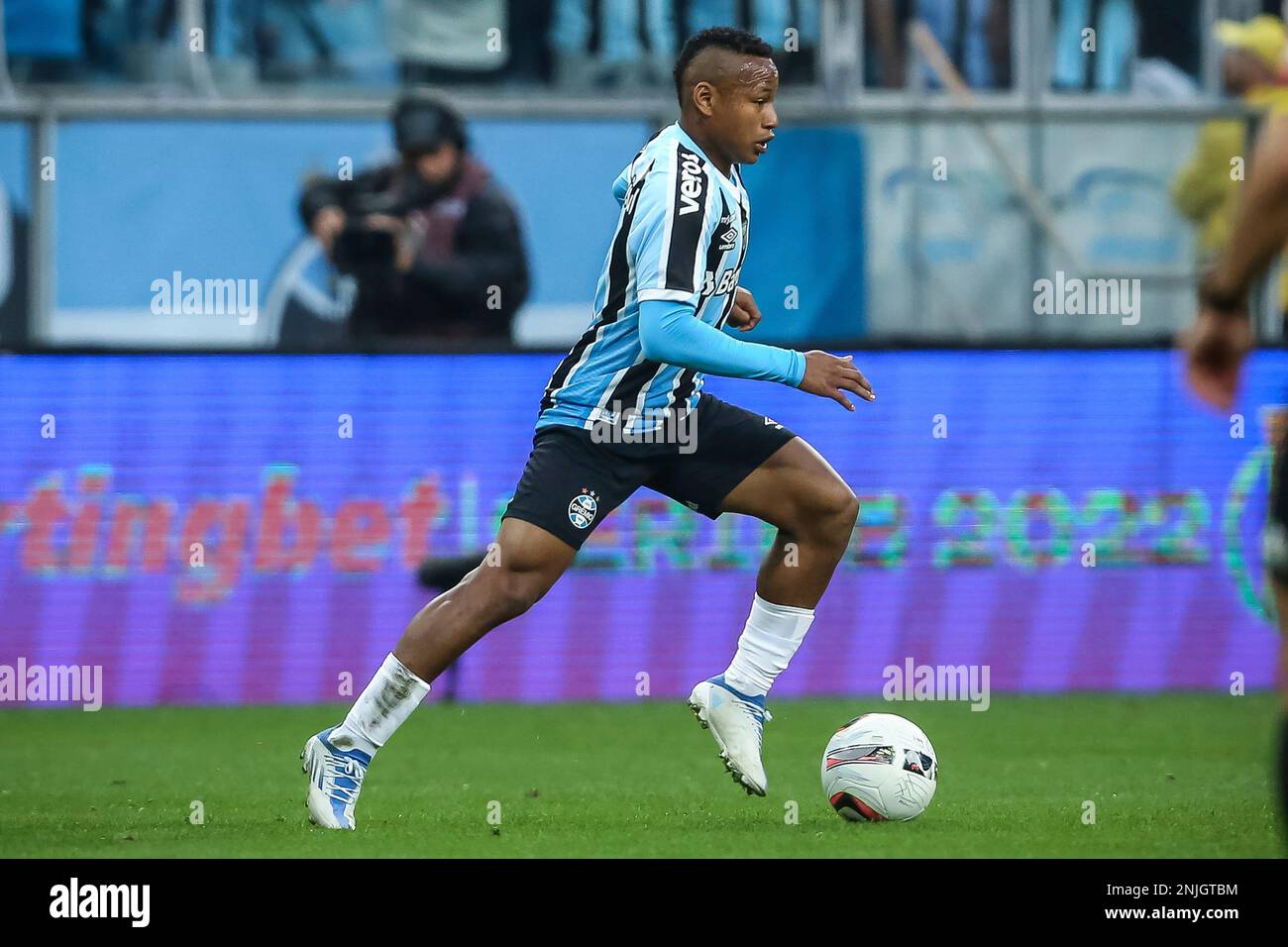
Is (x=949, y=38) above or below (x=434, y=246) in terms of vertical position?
above

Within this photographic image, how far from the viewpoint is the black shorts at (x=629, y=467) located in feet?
20.9

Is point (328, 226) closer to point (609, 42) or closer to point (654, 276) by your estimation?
point (609, 42)

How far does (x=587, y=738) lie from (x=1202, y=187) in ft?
16.6

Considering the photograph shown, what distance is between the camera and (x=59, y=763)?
27.2 feet

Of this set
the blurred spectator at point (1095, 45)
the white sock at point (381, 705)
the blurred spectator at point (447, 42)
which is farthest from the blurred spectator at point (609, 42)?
the white sock at point (381, 705)

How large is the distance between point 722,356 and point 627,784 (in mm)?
1931

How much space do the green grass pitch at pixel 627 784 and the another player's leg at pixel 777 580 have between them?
28 cm

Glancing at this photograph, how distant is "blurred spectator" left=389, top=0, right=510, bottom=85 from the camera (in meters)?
12.6

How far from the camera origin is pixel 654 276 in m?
6.28

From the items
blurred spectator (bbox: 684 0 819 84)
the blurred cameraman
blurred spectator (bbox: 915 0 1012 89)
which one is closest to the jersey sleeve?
the blurred cameraman

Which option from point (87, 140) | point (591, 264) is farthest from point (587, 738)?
point (87, 140)

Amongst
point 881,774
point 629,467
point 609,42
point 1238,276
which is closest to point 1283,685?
point 1238,276

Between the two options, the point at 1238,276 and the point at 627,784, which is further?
the point at 627,784

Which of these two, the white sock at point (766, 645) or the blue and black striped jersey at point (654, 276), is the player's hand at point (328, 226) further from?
the white sock at point (766, 645)
